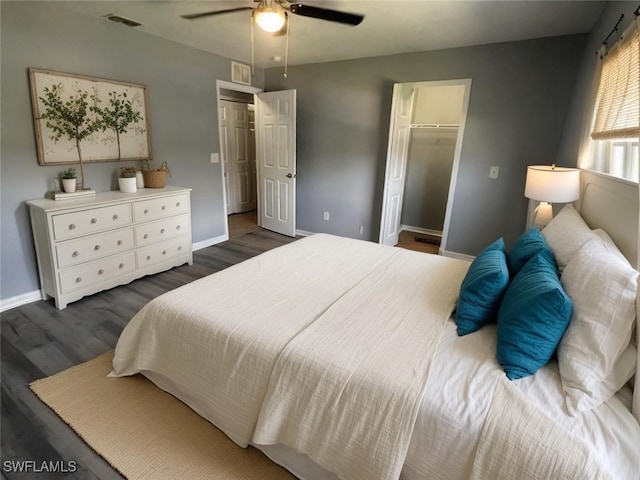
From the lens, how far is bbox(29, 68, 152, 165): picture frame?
8.73ft

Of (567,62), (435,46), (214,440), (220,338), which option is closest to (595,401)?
(220,338)

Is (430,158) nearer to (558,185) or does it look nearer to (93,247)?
(558,185)

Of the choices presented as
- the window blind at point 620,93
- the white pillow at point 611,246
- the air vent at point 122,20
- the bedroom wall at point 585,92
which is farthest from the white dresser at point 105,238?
the bedroom wall at point 585,92

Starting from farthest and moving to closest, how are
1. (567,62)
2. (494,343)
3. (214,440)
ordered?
(567,62)
(214,440)
(494,343)

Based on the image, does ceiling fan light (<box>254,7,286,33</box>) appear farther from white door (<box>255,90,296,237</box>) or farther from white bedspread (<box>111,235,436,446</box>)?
white door (<box>255,90,296,237</box>)

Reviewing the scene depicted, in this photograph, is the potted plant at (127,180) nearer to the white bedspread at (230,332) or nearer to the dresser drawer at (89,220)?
the dresser drawer at (89,220)

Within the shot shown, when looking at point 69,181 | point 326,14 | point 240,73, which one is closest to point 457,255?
point 326,14

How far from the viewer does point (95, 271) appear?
2848mm

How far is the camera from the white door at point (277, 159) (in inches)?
177

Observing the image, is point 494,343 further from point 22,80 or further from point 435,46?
point 22,80

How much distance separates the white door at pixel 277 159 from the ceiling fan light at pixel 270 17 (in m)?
2.20

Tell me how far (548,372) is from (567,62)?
3223mm

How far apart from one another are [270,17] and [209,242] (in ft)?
9.90

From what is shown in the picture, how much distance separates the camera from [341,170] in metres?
4.49
